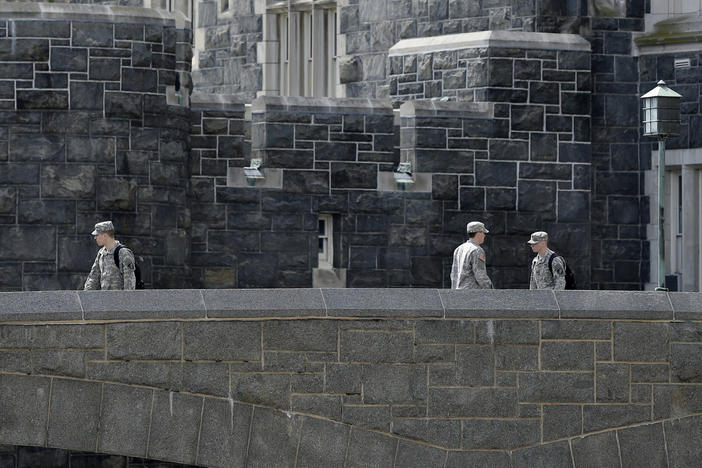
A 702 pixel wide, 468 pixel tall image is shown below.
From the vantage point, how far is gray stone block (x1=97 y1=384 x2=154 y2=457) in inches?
622

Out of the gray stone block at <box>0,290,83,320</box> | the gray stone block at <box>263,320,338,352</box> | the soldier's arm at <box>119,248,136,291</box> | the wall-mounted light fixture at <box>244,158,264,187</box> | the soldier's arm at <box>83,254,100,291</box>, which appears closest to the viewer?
the gray stone block at <box>0,290,83,320</box>

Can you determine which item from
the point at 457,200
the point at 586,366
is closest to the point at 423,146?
the point at 457,200

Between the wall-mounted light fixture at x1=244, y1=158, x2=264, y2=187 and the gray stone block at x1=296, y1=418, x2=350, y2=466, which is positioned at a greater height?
the wall-mounted light fixture at x1=244, y1=158, x2=264, y2=187

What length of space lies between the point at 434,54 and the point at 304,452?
8.68 metres

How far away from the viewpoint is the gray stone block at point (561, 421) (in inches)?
656

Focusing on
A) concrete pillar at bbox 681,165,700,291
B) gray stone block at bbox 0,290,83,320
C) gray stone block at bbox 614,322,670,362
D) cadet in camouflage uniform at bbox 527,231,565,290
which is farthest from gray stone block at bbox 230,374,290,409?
concrete pillar at bbox 681,165,700,291

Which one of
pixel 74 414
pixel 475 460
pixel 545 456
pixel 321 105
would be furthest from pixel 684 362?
pixel 321 105

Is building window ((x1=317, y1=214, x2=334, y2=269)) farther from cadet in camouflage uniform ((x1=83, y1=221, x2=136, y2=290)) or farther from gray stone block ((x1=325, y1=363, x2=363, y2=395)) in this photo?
gray stone block ((x1=325, y1=363, x2=363, y2=395))

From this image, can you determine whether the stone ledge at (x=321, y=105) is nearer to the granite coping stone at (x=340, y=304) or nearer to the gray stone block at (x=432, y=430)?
the granite coping stone at (x=340, y=304)

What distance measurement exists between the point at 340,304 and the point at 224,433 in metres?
1.31

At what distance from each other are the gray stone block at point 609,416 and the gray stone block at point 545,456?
9.9 inches

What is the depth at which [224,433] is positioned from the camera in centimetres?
1602

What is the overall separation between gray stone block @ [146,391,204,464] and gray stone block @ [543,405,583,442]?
272 cm

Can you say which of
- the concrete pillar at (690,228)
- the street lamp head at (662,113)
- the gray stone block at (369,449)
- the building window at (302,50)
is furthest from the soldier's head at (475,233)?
the building window at (302,50)
